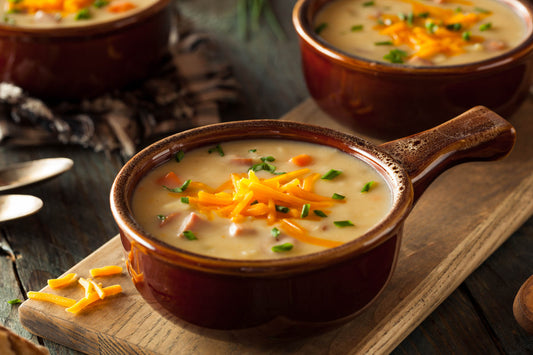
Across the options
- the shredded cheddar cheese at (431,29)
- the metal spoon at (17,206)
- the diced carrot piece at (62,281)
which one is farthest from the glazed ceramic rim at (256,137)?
the shredded cheddar cheese at (431,29)

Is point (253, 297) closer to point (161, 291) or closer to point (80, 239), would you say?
point (161, 291)

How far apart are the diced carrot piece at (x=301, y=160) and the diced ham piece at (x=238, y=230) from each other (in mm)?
320

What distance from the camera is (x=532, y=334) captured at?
71.9 inches

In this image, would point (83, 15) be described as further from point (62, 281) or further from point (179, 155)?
point (62, 281)

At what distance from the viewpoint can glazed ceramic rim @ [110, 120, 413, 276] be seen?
4.69ft

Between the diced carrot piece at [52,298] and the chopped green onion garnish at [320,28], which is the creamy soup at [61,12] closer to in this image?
the chopped green onion garnish at [320,28]

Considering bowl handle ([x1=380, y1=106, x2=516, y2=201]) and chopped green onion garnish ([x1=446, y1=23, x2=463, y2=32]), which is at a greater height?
bowl handle ([x1=380, y1=106, x2=516, y2=201])

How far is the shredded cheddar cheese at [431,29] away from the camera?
2545mm

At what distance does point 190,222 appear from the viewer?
5.35 ft

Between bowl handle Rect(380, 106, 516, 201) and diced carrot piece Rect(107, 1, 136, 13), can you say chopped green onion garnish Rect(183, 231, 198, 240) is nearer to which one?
bowl handle Rect(380, 106, 516, 201)

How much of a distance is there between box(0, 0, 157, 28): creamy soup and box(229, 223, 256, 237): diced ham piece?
145 centimetres

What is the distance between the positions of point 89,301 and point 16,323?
0.84ft

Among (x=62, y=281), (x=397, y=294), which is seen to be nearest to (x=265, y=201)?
(x=397, y=294)

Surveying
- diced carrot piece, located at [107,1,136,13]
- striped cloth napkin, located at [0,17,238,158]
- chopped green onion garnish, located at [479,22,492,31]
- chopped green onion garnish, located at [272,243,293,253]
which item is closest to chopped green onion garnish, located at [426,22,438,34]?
chopped green onion garnish, located at [479,22,492,31]
